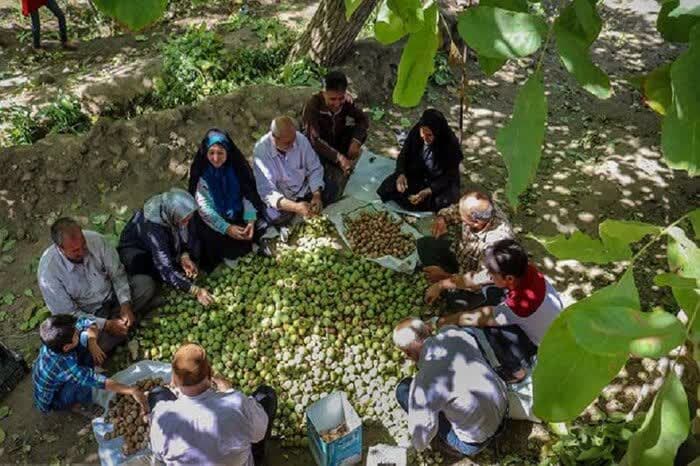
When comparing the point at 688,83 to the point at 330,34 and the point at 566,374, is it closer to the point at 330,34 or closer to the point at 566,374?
the point at 566,374

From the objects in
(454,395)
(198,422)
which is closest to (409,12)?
(198,422)

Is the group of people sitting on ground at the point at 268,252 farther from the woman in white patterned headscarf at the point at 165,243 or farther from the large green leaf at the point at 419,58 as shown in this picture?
the large green leaf at the point at 419,58

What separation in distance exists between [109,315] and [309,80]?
3.56 meters

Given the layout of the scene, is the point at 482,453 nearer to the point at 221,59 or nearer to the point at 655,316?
the point at 655,316

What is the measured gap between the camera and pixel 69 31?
9141 millimetres

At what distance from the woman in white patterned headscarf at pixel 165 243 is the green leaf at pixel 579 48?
4304 mm

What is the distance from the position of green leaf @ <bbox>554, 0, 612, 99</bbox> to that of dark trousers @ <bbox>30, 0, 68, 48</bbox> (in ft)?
27.2

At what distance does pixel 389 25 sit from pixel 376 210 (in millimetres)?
4811

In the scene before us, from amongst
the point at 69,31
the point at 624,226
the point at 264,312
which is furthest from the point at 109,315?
the point at 69,31

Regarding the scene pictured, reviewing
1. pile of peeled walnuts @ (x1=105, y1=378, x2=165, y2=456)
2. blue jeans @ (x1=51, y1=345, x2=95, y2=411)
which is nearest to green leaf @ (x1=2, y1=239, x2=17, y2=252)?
blue jeans @ (x1=51, y1=345, x2=95, y2=411)

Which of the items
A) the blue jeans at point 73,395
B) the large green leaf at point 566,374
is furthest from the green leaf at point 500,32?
the blue jeans at point 73,395

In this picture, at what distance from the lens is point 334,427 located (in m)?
4.16

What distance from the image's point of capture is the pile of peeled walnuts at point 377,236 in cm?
537

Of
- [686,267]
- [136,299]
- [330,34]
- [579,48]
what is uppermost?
[579,48]
